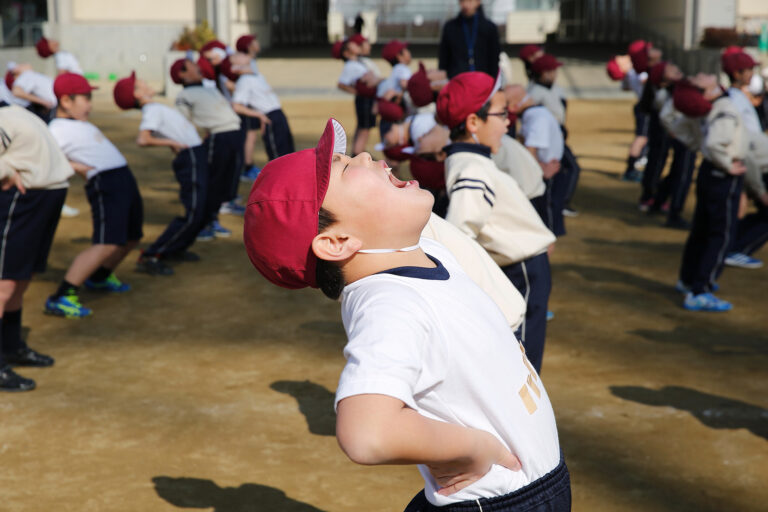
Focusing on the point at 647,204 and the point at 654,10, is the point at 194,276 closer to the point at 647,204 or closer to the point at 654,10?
the point at 647,204

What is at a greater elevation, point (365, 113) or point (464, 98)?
point (464, 98)

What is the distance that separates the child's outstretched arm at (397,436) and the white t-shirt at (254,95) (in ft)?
31.3

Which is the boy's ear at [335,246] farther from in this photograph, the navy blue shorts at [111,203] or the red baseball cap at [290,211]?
the navy blue shorts at [111,203]

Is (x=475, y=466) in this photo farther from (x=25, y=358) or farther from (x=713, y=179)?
(x=713, y=179)

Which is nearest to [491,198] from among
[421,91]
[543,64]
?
[421,91]

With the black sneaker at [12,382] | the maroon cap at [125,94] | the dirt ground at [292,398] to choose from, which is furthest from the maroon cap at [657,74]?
the black sneaker at [12,382]

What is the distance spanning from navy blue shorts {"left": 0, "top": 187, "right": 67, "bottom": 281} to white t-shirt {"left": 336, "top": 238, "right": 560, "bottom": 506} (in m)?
4.19

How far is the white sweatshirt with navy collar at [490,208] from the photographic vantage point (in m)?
3.65

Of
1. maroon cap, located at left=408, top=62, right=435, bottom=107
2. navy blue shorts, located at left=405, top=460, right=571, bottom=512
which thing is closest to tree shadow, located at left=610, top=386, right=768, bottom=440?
maroon cap, located at left=408, top=62, right=435, bottom=107

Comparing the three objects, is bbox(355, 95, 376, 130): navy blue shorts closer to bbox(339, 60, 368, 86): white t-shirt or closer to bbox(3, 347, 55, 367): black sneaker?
bbox(339, 60, 368, 86): white t-shirt

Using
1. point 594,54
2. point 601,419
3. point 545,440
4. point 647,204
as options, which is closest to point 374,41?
point 594,54

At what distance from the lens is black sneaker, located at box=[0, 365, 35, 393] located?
17.2 feet

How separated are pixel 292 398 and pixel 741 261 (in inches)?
193

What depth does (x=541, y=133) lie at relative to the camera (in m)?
6.95
